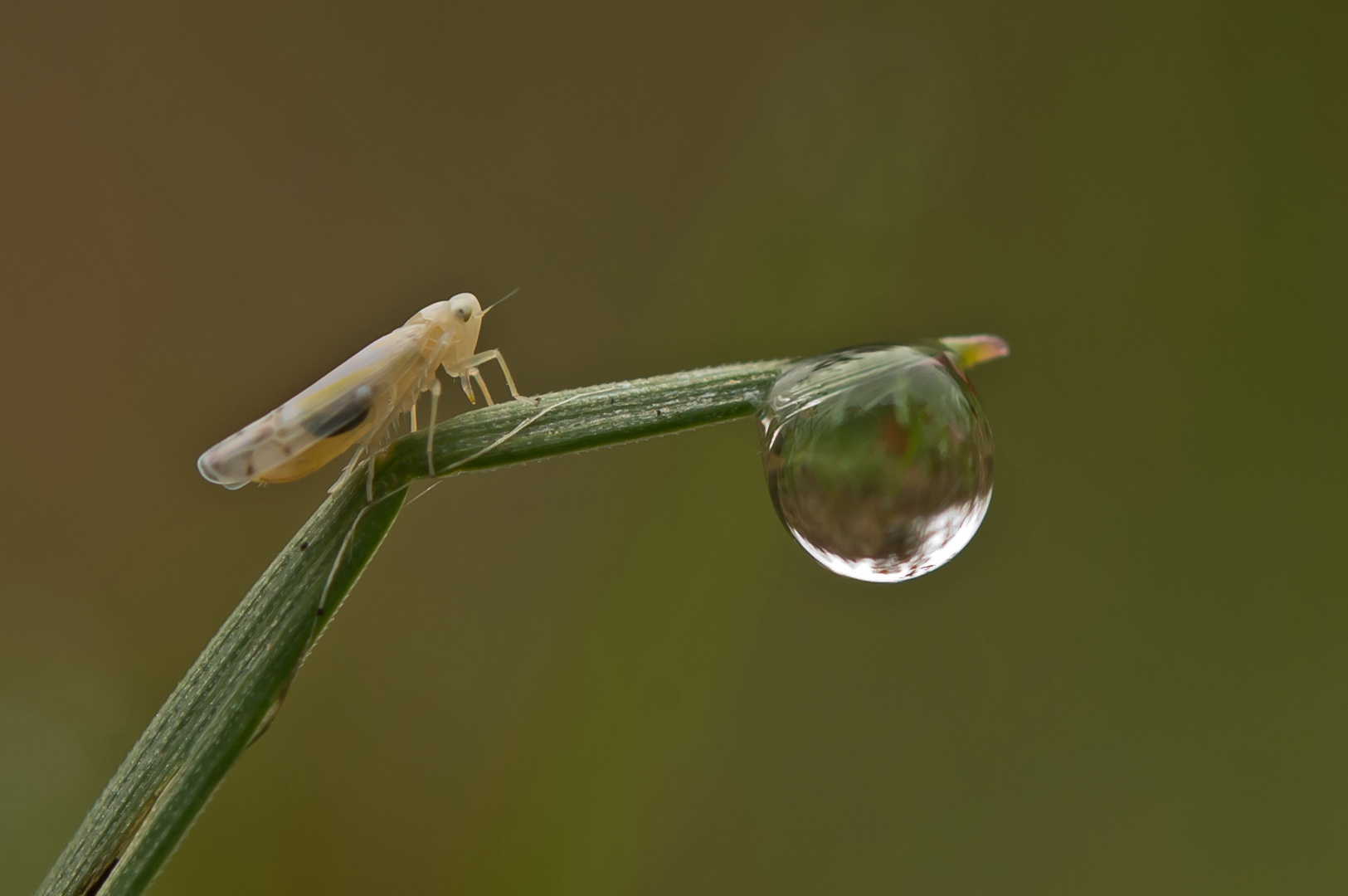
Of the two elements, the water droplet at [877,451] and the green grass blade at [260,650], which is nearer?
the green grass blade at [260,650]

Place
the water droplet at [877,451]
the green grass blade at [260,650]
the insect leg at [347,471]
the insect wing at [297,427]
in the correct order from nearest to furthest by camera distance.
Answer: the green grass blade at [260,650] → the water droplet at [877,451] → the insect leg at [347,471] → the insect wing at [297,427]

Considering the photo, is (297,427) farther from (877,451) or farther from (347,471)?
(877,451)

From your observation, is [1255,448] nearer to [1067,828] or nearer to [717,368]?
[1067,828]

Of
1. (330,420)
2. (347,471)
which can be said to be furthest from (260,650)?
(330,420)

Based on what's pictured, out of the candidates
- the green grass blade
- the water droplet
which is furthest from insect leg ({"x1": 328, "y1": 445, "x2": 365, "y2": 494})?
the water droplet

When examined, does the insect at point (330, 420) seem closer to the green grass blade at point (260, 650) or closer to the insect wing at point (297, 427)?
the insect wing at point (297, 427)

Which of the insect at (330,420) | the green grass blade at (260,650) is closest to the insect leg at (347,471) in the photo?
the insect at (330,420)

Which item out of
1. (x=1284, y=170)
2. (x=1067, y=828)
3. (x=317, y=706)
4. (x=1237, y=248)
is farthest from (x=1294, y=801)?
(x=317, y=706)
